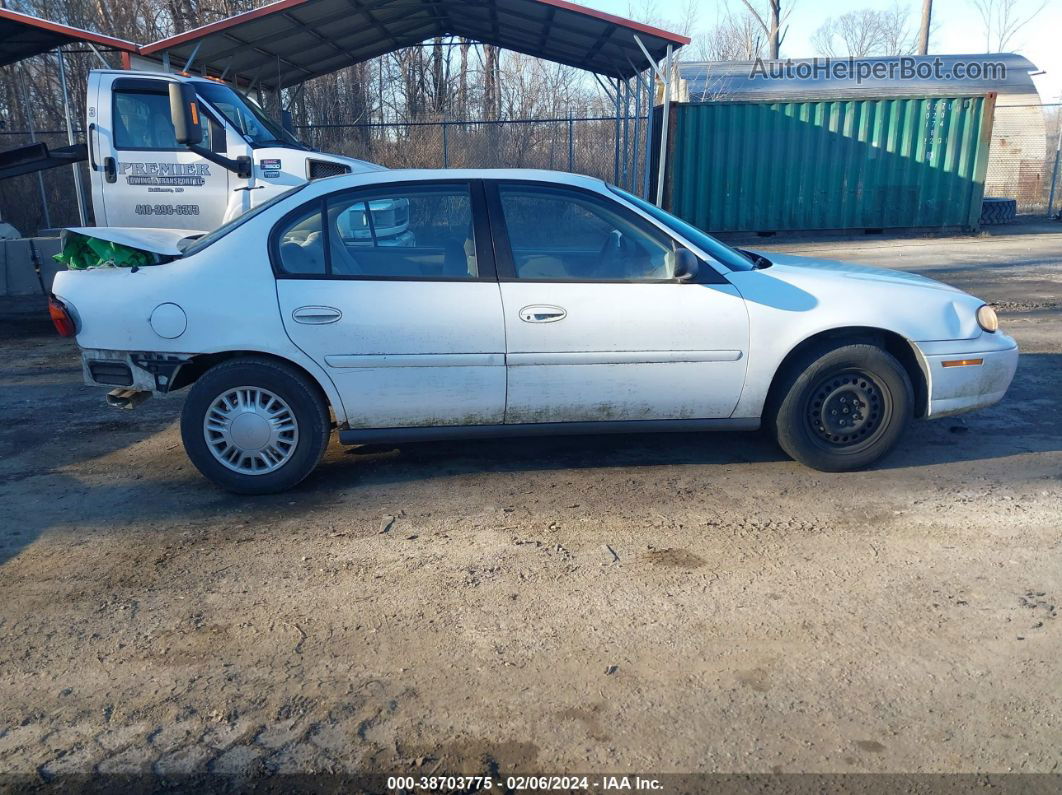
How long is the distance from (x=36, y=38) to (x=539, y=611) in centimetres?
1301

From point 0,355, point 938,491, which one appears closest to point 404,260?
point 938,491

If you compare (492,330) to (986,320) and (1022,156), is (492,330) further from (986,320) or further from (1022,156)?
(1022,156)

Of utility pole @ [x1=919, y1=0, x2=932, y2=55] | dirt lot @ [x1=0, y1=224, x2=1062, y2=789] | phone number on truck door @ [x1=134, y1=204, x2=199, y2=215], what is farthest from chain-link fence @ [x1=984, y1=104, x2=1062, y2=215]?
phone number on truck door @ [x1=134, y1=204, x2=199, y2=215]

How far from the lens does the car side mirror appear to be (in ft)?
14.3

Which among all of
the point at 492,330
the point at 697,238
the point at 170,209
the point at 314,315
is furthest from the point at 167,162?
the point at 697,238

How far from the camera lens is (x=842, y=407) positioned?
4656 mm

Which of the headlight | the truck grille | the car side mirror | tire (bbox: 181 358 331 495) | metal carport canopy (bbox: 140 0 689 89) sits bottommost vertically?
tire (bbox: 181 358 331 495)

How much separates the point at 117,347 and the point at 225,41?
A: 33.9 ft

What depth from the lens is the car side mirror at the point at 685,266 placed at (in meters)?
4.37

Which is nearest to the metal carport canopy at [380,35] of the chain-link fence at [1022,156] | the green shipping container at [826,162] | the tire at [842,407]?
the green shipping container at [826,162]

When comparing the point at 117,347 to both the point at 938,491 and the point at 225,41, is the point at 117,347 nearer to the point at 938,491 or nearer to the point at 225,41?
the point at 938,491

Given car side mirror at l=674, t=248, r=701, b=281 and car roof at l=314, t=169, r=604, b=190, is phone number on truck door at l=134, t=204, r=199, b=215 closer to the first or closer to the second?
car roof at l=314, t=169, r=604, b=190

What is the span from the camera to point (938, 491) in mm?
4496

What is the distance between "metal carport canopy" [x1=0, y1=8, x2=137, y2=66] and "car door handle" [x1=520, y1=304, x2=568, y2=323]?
380 inches
